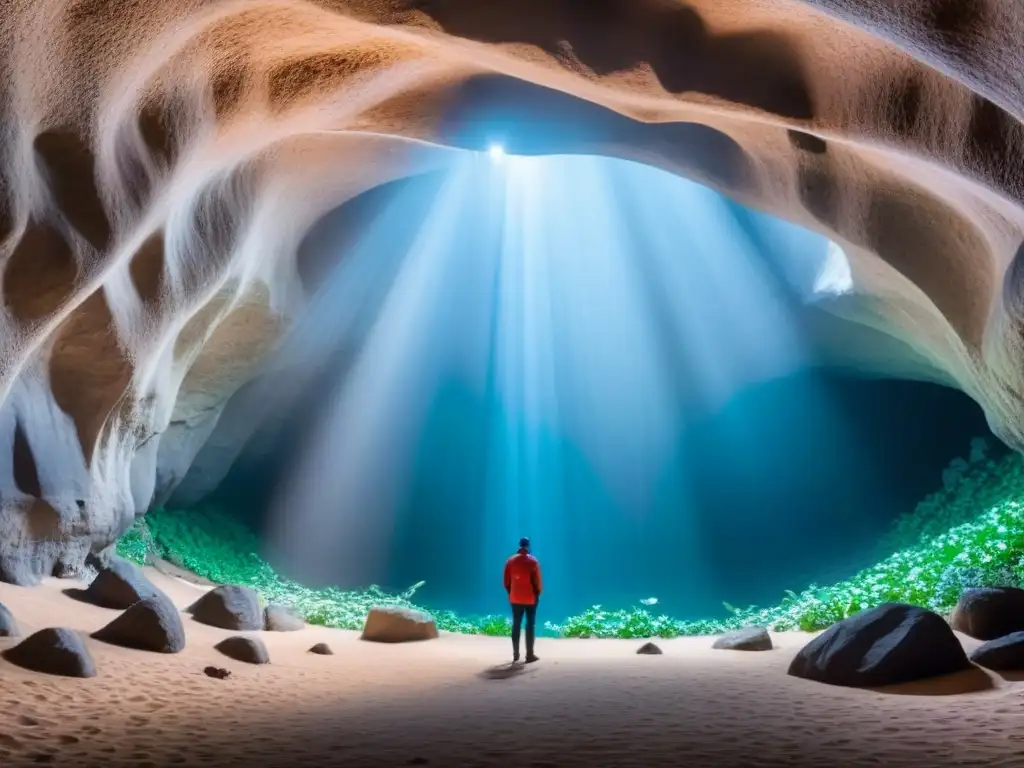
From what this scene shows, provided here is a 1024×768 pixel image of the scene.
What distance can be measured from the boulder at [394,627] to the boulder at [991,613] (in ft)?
18.6

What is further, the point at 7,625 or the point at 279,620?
the point at 279,620

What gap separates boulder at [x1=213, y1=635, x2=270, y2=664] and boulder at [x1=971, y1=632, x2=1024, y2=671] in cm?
560

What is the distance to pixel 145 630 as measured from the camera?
20.2 feet

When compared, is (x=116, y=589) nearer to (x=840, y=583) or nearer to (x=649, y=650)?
(x=649, y=650)

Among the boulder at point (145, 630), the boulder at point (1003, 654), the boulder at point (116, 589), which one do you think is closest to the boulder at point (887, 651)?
the boulder at point (1003, 654)

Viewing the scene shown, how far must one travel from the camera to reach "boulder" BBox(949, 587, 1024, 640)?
6723mm

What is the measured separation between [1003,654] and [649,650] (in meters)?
3.57

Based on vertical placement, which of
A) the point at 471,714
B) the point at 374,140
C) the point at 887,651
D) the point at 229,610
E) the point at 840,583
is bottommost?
the point at 471,714

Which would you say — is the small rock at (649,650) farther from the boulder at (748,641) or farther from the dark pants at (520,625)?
the dark pants at (520,625)

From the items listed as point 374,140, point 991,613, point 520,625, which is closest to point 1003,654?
point 991,613

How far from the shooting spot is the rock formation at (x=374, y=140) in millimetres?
5043

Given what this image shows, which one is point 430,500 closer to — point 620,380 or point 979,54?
point 620,380

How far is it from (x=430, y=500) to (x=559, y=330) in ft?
34.8

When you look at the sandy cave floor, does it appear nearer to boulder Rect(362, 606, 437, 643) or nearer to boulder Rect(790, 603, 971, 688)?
boulder Rect(790, 603, 971, 688)
